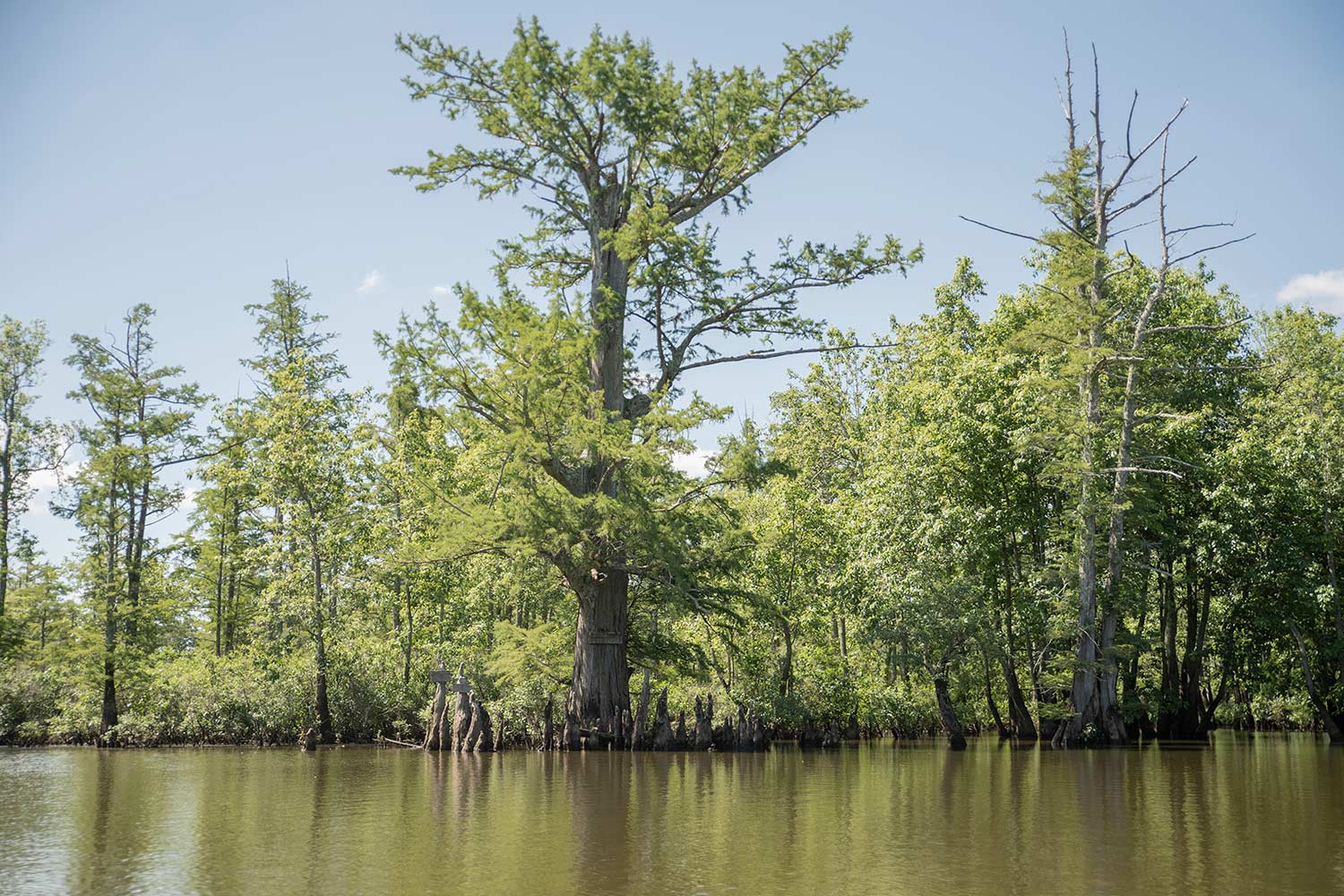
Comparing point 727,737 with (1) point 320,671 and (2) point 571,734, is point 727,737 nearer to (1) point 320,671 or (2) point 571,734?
(2) point 571,734

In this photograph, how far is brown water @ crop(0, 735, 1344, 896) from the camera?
7645 mm

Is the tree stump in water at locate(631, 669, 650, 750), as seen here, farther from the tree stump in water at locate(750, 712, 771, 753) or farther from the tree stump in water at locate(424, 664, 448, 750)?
the tree stump in water at locate(424, 664, 448, 750)

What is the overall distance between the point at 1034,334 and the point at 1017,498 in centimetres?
500

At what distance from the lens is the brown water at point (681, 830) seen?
25.1ft

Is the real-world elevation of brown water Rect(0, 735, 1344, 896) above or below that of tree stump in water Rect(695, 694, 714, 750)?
above

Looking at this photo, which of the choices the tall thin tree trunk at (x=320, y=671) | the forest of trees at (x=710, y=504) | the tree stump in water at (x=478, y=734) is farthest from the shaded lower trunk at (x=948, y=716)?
the tall thin tree trunk at (x=320, y=671)

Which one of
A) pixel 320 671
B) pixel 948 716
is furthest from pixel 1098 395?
Result: pixel 320 671

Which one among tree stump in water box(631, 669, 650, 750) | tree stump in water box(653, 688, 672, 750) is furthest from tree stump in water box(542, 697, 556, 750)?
tree stump in water box(653, 688, 672, 750)

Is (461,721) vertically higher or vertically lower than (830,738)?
higher

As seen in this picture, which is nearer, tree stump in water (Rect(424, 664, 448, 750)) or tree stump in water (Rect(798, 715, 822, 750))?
tree stump in water (Rect(424, 664, 448, 750))

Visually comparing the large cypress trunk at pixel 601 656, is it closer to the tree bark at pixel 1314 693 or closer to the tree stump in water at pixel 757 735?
the tree stump in water at pixel 757 735

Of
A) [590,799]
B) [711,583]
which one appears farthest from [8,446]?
[590,799]

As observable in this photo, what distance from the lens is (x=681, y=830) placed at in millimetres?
10227

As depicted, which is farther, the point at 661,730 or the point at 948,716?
the point at 948,716
